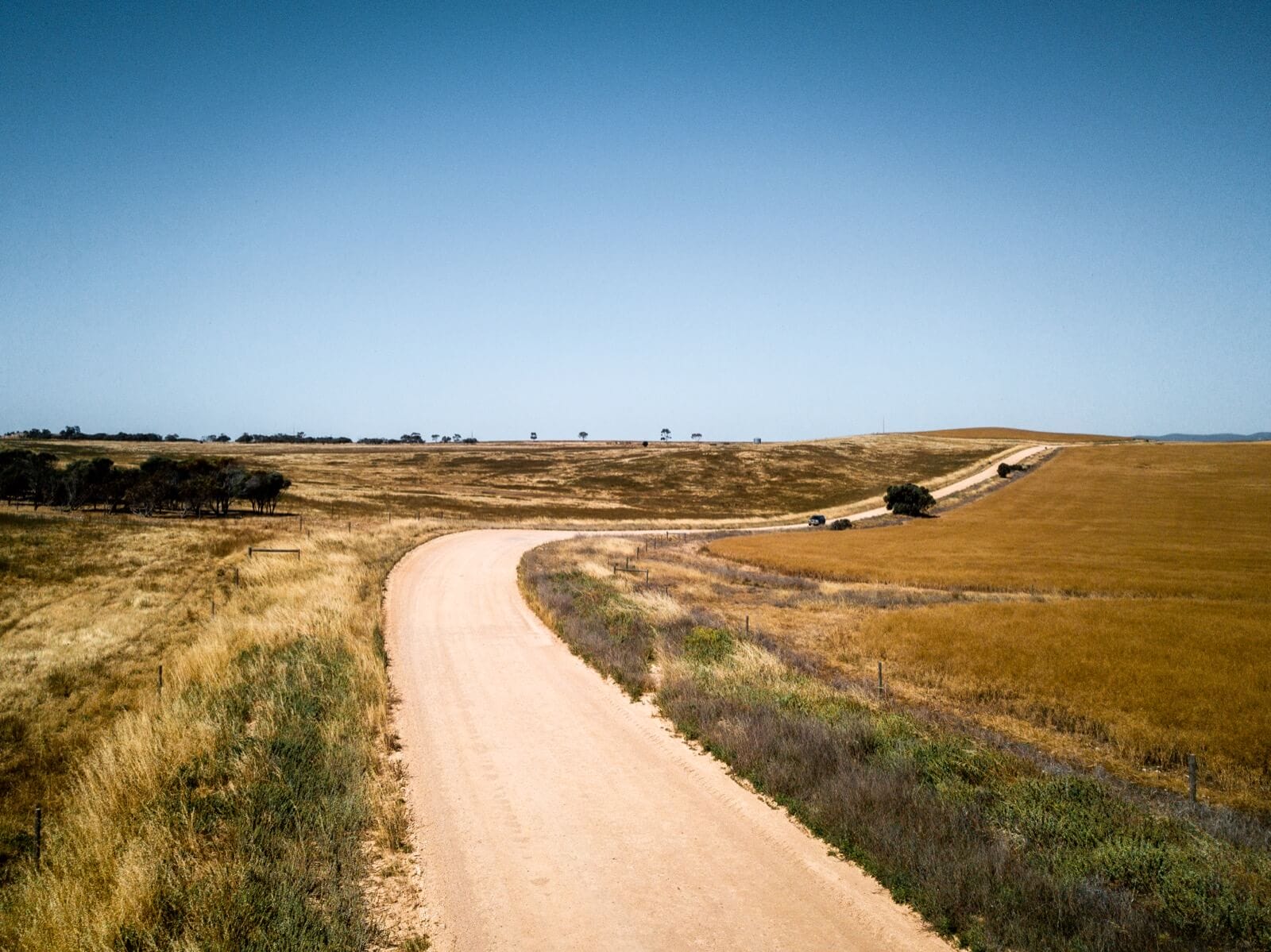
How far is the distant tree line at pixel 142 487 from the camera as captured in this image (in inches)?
2464

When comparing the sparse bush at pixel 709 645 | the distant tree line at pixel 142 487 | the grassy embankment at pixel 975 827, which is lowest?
the sparse bush at pixel 709 645

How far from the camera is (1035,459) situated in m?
117

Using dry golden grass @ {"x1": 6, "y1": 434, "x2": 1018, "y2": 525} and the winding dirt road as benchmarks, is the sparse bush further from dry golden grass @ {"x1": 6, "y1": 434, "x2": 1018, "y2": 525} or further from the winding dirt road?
dry golden grass @ {"x1": 6, "y1": 434, "x2": 1018, "y2": 525}

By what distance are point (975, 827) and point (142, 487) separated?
74472mm

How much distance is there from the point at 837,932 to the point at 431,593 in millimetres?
22124

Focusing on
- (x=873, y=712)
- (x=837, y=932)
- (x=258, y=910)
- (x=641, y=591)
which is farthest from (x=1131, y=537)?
(x=258, y=910)

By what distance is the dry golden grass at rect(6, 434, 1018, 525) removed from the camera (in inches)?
3081

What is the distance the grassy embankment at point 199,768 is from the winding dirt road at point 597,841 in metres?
0.81

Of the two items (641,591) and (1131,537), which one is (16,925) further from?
(1131,537)

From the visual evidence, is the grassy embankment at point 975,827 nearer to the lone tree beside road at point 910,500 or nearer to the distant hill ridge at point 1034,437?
the lone tree beside road at point 910,500

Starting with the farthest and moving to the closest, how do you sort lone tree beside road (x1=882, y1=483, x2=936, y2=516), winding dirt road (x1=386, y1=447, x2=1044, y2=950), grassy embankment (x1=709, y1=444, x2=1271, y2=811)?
lone tree beside road (x1=882, y1=483, x2=936, y2=516), grassy embankment (x1=709, y1=444, x2=1271, y2=811), winding dirt road (x1=386, y1=447, x2=1044, y2=950)

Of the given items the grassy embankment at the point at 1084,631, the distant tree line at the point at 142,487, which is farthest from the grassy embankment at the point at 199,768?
the distant tree line at the point at 142,487

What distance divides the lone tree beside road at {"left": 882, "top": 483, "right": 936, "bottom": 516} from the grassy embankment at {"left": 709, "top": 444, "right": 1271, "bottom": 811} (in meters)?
15.8

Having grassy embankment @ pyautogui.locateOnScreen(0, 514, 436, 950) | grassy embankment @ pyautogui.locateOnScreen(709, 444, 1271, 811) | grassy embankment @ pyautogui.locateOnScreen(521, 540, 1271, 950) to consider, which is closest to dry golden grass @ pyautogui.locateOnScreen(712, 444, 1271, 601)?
grassy embankment @ pyautogui.locateOnScreen(709, 444, 1271, 811)
